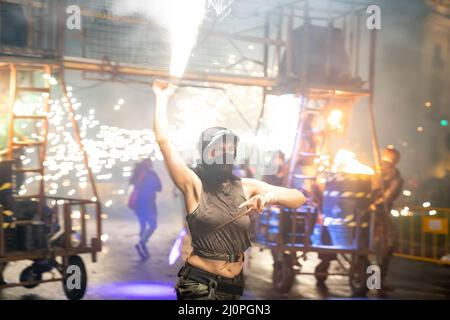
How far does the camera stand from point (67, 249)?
775cm

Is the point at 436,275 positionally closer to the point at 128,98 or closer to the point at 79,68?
the point at 79,68

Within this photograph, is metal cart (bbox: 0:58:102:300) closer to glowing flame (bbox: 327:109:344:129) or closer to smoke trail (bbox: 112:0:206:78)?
smoke trail (bbox: 112:0:206:78)

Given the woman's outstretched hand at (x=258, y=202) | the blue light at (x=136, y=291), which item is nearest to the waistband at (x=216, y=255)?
the woman's outstretched hand at (x=258, y=202)

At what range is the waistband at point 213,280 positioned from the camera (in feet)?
12.7

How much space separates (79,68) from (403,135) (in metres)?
31.6

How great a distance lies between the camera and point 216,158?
391 centimetres

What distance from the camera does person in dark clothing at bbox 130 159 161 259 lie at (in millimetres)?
11477

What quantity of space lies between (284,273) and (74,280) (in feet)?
10.3

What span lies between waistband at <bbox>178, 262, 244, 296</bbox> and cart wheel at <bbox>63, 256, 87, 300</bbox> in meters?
4.09

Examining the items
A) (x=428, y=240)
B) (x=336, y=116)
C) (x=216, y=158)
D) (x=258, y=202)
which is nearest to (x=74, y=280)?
(x=216, y=158)

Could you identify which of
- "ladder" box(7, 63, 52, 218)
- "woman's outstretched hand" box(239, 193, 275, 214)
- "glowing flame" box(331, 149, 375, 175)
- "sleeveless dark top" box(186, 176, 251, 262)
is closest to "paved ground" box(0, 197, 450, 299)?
"ladder" box(7, 63, 52, 218)

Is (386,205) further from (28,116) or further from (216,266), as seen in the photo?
(216,266)

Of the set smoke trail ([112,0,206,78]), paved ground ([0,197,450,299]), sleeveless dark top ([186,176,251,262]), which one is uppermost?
smoke trail ([112,0,206,78])
